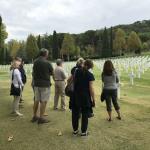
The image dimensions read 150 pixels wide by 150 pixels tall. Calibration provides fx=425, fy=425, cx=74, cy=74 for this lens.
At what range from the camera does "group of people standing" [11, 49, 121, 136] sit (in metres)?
10.5

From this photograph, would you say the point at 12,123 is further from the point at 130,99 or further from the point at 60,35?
the point at 60,35

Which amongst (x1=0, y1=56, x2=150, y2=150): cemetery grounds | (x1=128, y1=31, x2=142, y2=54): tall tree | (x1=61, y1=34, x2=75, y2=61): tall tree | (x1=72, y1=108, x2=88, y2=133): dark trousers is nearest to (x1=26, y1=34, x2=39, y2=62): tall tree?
(x1=61, y1=34, x2=75, y2=61): tall tree

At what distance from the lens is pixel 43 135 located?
436 inches

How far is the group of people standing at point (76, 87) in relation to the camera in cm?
1048

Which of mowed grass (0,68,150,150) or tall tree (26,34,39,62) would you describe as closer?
mowed grass (0,68,150,150)

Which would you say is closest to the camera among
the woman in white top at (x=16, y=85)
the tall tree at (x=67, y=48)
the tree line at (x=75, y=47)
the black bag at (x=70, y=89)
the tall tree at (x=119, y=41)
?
the black bag at (x=70, y=89)

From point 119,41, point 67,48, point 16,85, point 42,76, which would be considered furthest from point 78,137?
point 119,41

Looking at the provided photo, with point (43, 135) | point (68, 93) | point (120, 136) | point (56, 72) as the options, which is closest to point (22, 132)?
point (43, 135)

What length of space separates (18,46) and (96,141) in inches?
5092

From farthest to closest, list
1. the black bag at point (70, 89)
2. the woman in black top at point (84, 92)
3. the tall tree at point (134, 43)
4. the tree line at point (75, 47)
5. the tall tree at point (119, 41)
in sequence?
the tall tree at point (119, 41) < the tall tree at point (134, 43) < the tree line at point (75, 47) < the black bag at point (70, 89) < the woman in black top at point (84, 92)

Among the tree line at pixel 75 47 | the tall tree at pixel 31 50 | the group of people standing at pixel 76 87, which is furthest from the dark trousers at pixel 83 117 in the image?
the tall tree at pixel 31 50

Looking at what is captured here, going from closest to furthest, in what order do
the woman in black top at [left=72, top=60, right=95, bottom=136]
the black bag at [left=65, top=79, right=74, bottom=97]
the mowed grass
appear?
1. the mowed grass
2. the woman in black top at [left=72, top=60, right=95, bottom=136]
3. the black bag at [left=65, top=79, right=74, bottom=97]

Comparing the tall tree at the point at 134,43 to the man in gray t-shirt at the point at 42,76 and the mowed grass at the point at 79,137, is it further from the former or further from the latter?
the man in gray t-shirt at the point at 42,76

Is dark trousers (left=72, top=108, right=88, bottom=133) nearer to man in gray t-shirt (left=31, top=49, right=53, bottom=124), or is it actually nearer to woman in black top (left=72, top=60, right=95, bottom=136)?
woman in black top (left=72, top=60, right=95, bottom=136)
